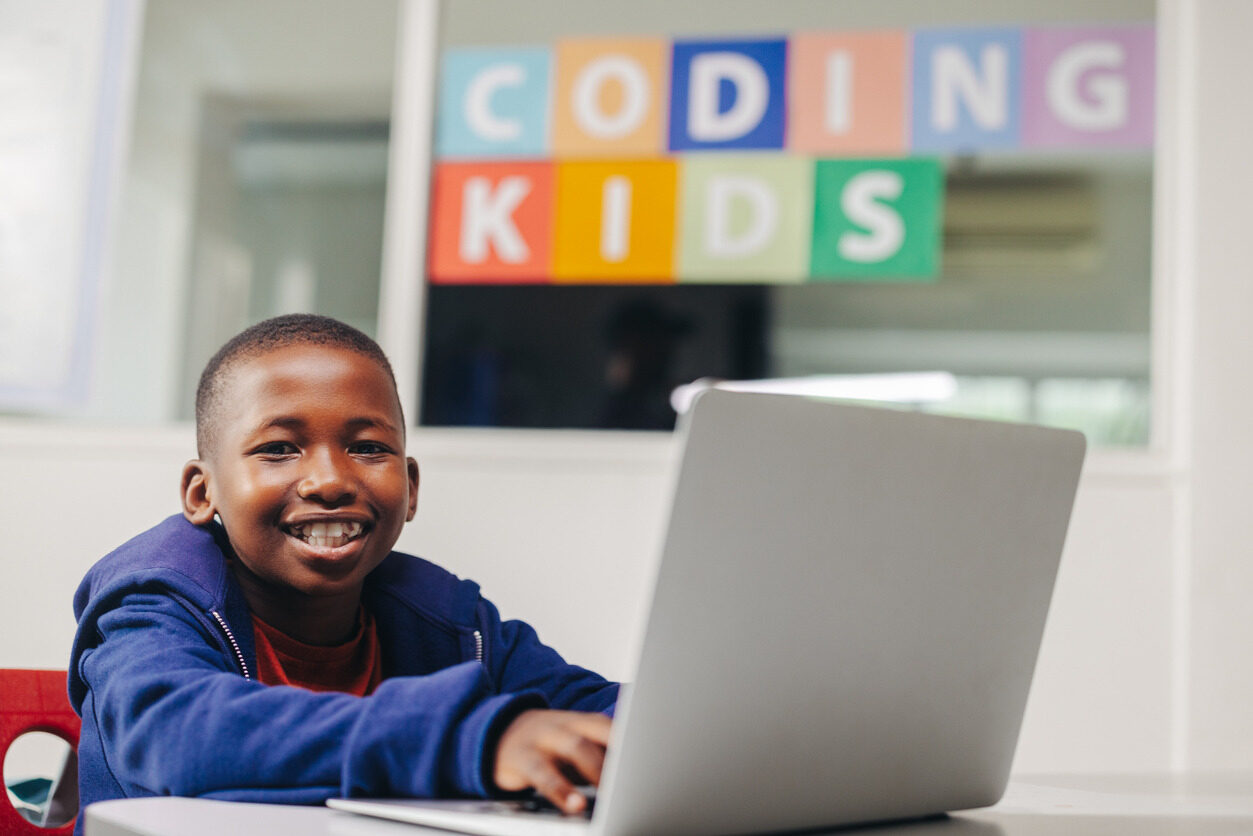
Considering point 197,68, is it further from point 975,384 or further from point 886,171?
point 975,384

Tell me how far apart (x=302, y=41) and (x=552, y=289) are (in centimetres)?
67

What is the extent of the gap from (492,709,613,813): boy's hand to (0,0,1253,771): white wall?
4.67 feet

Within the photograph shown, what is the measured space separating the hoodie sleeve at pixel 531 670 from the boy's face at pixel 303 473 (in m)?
0.12

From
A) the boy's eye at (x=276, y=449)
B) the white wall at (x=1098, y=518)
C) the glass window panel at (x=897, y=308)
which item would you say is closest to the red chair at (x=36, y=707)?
the boy's eye at (x=276, y=449)

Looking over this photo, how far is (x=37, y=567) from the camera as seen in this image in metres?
2.23

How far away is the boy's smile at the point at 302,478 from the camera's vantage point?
993mm

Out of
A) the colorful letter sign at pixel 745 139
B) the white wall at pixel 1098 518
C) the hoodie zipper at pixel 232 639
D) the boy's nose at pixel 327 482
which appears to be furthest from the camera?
the colorful letter sign at pixel 745 139

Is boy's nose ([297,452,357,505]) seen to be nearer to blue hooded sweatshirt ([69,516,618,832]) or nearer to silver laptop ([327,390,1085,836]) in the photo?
blue hooded sweatshirt ([69,516,618,832])

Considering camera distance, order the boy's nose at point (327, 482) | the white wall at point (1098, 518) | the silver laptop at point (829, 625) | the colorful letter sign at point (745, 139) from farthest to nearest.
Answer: the colorful letter sign at point (745, 139), the white wall at point (1098, 518), the boy's nose at point (327, 482), the silver laptop at point (829, 625)

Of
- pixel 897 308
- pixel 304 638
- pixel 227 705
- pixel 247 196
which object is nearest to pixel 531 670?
pixel 304 638

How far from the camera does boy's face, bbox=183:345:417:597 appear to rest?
0.99 metres

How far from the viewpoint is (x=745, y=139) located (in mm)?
2273

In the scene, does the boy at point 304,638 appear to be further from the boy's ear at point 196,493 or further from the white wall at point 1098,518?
the white wall at point 1098,518

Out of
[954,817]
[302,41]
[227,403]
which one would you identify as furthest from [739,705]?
[302,41]
